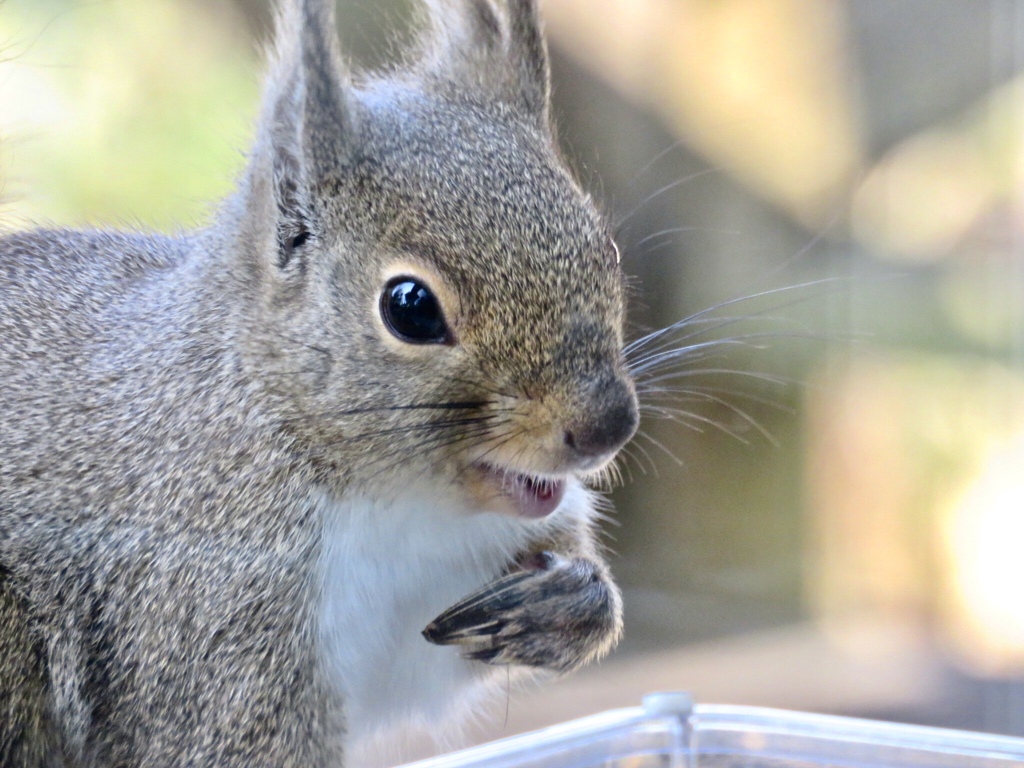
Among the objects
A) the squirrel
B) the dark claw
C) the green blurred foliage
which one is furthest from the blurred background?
the dark claw

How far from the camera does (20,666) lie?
127 cm

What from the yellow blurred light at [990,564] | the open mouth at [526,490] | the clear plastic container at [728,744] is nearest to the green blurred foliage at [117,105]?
the open mouth at [526,490]

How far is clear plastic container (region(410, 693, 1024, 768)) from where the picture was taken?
1428 mm

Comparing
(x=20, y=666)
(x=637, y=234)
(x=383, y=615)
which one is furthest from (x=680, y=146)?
(x=20, y=666)

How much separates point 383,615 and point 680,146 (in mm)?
1286

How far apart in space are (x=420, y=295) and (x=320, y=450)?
200 mm

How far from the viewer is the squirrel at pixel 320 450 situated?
45.8 inches

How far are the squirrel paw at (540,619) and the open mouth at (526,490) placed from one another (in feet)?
0.38

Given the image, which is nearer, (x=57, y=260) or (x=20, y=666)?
(x=20, y=666)

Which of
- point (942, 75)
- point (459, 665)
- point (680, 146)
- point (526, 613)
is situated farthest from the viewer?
point (942, 75)

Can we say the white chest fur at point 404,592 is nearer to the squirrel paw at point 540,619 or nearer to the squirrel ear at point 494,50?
the squirrel paw at point 540,619

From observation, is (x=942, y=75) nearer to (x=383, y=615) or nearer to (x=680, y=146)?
(x=680, y=146)

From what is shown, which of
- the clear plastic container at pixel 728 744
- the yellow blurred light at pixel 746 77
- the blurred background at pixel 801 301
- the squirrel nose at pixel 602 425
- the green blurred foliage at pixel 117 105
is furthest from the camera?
the yellow blurred light at pixel 746 77

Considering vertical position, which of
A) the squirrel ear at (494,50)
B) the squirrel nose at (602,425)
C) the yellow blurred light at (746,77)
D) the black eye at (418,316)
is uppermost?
the yellow blurred light at (746,77)
